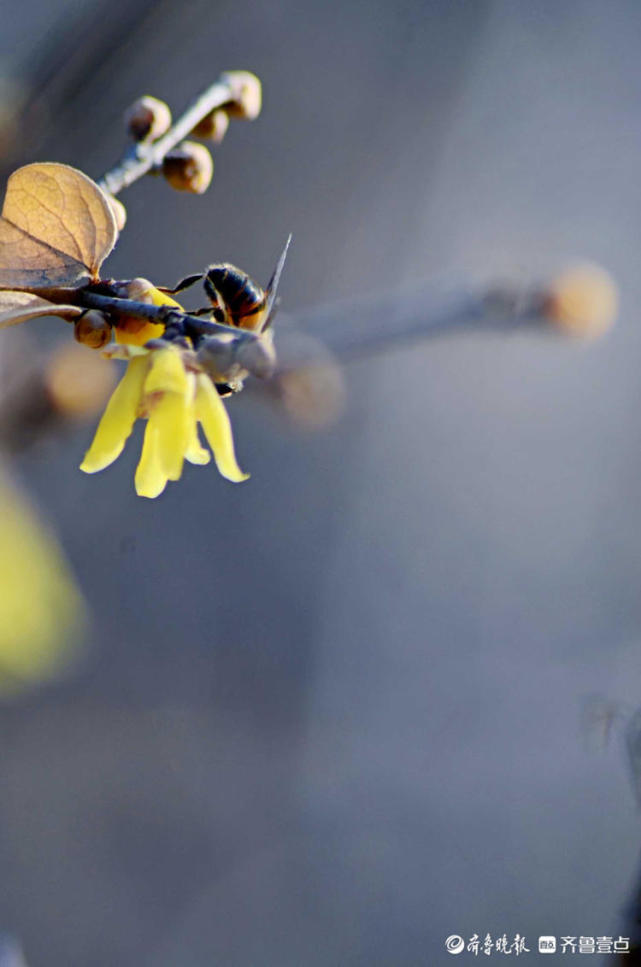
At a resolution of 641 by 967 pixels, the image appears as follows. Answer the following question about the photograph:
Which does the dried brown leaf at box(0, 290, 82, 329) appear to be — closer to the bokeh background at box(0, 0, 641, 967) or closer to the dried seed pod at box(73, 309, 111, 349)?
the dried seed pod at box(73, 309, 111, 349)

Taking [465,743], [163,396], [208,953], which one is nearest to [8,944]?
[163,396]

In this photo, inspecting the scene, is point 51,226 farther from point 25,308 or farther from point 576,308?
point 576,308

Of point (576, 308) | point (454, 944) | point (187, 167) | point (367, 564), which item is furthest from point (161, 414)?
point (367, 564)

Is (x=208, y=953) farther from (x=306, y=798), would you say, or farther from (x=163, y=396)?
(x=163, y=396)

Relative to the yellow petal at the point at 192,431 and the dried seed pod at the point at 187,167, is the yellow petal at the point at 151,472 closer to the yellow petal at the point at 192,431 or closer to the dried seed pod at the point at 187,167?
the yellow petal at the point at 192,431

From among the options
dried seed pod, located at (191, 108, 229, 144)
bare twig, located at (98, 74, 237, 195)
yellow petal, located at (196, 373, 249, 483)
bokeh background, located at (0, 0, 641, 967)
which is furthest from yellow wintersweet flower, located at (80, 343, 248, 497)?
bokeh background, located at (0, 0, 641, 967)

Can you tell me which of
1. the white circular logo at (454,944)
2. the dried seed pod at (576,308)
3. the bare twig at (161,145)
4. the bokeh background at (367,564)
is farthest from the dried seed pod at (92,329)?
the white circular logo at (454,944)
